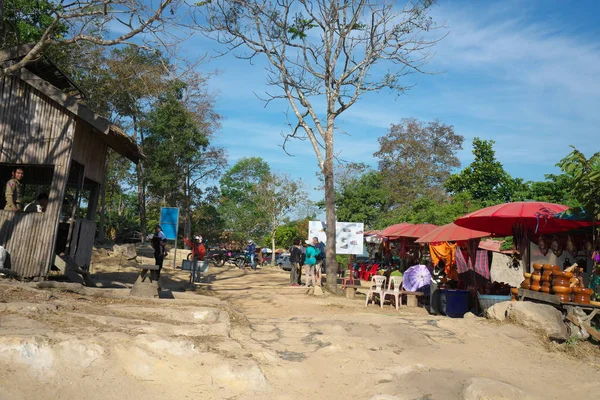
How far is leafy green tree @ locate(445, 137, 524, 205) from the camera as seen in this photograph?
2394 cm

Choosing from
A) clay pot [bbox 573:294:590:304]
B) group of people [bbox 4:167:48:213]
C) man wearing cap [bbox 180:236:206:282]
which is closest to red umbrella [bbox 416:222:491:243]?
clay pot [bbox 573:294:590:304]

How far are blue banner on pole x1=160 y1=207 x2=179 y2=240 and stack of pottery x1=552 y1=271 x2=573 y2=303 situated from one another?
12704 mm

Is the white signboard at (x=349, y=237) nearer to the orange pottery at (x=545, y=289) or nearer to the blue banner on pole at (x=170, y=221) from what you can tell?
the blue banner on pole at (x=170, y=221)

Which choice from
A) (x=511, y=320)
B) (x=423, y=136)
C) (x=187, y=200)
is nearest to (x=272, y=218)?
(x=187, y=200)

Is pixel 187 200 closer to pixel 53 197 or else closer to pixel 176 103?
pixel 176 103

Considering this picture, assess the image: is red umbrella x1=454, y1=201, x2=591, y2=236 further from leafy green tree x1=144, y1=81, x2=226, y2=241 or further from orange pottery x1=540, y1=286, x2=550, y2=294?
leafy green tree x1=144, y1=81, x2=226, y2=241

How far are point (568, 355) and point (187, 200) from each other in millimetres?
27812

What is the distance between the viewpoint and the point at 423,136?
37938 mm

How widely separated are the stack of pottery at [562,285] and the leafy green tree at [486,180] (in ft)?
48.3

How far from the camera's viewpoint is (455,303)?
1173cm

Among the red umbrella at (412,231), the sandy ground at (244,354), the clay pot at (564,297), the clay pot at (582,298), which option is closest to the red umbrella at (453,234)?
the red umbrella at (412,231)

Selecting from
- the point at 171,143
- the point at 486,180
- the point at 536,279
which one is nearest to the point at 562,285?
the point at 536,279

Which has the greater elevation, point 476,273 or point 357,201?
point 357,201

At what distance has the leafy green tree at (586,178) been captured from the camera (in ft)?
27.4
